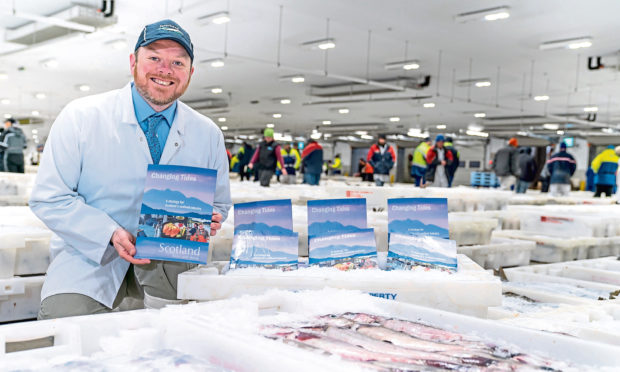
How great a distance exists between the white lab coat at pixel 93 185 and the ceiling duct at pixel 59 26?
679 cm

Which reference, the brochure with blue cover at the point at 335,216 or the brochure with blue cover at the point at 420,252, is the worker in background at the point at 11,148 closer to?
the brochure with blue cover at the point at 335,216

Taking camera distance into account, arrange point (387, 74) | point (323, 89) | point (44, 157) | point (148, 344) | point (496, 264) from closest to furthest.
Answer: point (148, 344)
point (44, 157)
point (496, 264)
point (387, 74)
point (323, 89)

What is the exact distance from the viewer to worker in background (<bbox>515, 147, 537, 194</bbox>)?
12.7 m

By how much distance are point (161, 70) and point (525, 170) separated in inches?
481

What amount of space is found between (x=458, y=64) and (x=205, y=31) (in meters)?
5.82

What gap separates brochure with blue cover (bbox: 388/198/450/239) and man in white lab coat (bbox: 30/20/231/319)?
61 centimetres

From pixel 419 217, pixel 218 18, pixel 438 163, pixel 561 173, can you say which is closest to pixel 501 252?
pixel 419 217

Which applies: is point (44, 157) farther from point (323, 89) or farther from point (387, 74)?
point (323, 89)

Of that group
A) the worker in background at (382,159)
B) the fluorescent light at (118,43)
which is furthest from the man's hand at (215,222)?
the worker in background at (382,159)

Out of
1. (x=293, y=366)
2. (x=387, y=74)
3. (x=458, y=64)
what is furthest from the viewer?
(x=387, y=74)

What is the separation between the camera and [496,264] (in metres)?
3.58

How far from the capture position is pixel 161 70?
5.84ft

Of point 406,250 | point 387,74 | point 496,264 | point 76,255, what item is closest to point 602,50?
point 387,74

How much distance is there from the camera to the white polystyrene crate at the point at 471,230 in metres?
3.50
